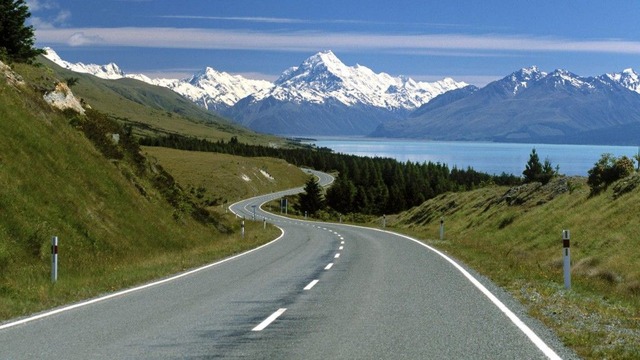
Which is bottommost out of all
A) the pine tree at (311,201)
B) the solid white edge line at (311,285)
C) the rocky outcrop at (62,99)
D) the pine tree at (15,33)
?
the pine tree at (311,201)

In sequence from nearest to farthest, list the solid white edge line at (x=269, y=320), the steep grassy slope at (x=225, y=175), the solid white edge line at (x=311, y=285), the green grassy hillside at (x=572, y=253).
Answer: the solid white edge line at (x=269, y=320) → the green grassy hillside at (x=572, y=253) → the solid white edge line at (x=311, y=285) → the steep grassy slope at (x=225, y=175)

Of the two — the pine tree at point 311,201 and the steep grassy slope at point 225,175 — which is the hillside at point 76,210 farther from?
the pine tree at point 311,201

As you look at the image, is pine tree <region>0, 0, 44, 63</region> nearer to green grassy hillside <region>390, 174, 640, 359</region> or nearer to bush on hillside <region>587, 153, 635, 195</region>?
green grassy hillside <region>390, 174, 640, 359</region>

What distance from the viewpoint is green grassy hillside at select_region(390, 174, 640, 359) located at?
9.88 m

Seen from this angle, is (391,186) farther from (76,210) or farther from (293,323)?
(293,323)

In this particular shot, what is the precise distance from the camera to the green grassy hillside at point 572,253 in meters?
9.88

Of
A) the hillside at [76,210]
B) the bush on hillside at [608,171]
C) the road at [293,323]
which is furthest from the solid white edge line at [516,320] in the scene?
the bush on hillside at [608,171]

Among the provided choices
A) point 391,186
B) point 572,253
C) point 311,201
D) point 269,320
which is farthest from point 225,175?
point 269,320

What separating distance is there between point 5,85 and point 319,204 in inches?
3860

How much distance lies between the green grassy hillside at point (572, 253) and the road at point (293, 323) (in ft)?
2.14

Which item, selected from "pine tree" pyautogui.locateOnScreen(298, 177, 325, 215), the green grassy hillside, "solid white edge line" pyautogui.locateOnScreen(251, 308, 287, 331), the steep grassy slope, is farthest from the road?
"pine tree" pyautogui.locateOnScreen(298, 177, 325, 215)

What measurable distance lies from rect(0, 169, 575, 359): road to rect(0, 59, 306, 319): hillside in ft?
5.74

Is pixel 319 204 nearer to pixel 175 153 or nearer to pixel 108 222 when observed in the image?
pixel 175 153

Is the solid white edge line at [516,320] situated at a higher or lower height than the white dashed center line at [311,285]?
higher
